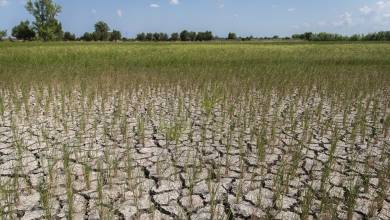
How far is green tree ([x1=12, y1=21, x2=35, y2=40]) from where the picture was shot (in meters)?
67.1

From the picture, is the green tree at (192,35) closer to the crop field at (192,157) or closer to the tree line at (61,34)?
the tree line at (61,34)

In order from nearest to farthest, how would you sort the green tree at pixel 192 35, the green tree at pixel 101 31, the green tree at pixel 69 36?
the green tree at pixel 69 36
the green tree at pixel 101 31
the green tree at pixel 192 35

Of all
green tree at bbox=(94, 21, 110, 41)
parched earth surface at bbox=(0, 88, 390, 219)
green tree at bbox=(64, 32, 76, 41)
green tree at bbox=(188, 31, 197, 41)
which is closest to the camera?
parched earth surface at bbox=(0, 88, 390, 219)

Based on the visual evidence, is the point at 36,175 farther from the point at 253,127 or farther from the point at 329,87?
the point at 329,87

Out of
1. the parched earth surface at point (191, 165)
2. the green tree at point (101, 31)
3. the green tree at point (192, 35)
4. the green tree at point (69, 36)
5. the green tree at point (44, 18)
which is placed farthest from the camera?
the green tree at point (192, 35)

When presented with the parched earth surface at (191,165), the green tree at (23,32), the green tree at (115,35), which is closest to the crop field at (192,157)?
the parched earth surface at (191,165)

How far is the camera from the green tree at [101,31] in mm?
85125

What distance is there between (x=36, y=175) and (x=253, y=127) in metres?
3.13

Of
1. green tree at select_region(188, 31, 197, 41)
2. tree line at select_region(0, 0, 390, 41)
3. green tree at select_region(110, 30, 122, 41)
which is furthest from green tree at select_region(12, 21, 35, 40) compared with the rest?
green tree at select_region(188, 31, 197, 41)

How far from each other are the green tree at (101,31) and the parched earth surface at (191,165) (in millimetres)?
83634

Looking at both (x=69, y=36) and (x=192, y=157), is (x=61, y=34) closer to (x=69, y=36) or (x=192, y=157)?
(x=69, y=36)

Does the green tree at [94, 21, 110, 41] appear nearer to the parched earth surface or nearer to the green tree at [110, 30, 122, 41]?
the green tree at [110, 30, 122, 41]

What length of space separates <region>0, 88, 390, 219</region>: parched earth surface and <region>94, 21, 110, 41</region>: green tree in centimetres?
8363

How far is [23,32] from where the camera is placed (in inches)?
2662
